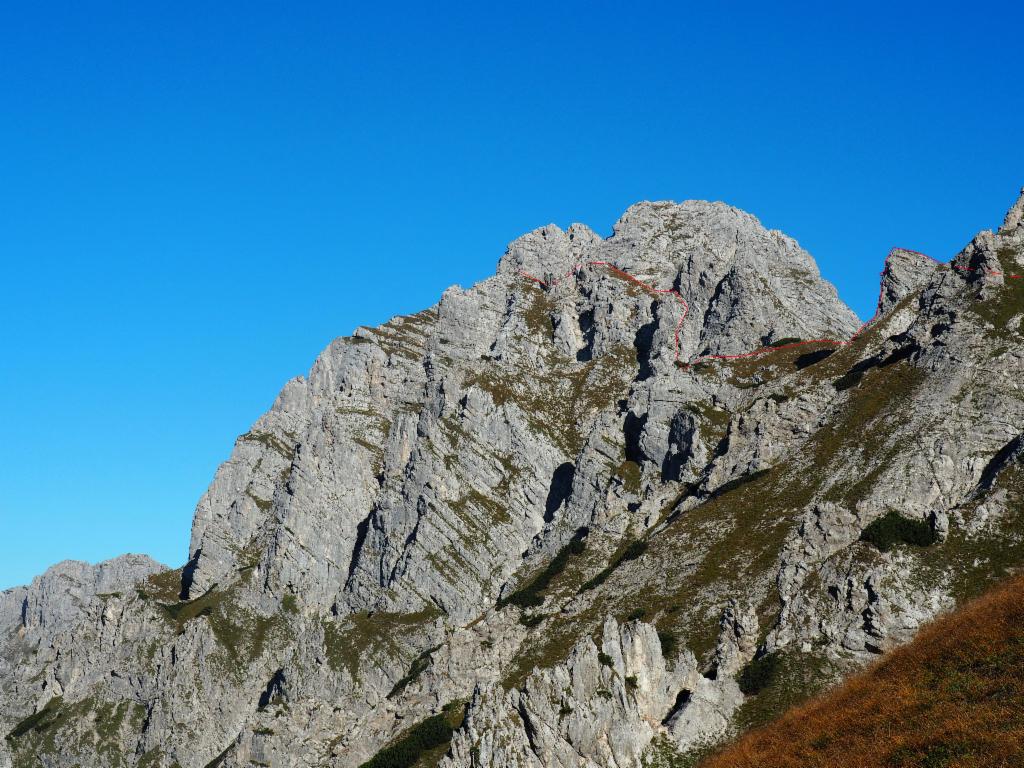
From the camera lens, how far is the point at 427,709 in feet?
431

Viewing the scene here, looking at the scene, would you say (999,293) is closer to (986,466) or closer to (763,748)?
(986,466)

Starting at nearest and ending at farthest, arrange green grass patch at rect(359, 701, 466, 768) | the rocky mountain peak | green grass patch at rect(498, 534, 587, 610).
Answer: green grass patch at rect(359, 701, 466, 768) → green grass patch at rect(498, 534, 587, 610) → the rocky mountain peak

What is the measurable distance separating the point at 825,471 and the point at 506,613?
58647mm

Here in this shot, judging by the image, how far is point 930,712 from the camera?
44094 millimetres

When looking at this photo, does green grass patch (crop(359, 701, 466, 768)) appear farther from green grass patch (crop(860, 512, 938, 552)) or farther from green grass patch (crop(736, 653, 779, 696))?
green grass patch (crop(860, 512, 938, 552))

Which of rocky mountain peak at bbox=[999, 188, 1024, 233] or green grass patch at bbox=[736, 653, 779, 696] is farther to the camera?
rocky mountain peak at bbox=[999, 188, 1024, 233]

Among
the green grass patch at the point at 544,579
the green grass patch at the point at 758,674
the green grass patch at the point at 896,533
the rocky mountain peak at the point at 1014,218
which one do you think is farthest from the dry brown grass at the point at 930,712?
the rocky mountain peak at the point at 1014,218

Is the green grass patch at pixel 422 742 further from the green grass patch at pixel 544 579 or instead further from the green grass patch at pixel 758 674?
the green grass patch at pixel 758 674

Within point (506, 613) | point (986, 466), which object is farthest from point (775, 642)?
point (506, 613)

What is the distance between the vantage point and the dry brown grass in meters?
39.6

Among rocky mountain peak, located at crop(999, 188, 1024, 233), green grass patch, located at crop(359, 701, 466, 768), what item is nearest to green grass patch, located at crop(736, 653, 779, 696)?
green grass patch, located at crop(359, 701, 466, 768)

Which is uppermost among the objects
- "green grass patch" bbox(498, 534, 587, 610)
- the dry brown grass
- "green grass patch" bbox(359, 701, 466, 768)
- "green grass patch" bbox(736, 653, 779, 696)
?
"green grass patch" bbox(498, 534, 587, 610)

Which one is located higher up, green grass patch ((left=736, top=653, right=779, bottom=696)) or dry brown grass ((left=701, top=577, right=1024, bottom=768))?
green grass patch ((left=736, top=653, right=779, bottom=696))

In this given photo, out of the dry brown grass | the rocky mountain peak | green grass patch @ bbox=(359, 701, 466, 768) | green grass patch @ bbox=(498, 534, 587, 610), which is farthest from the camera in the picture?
the rocky mountain peak
